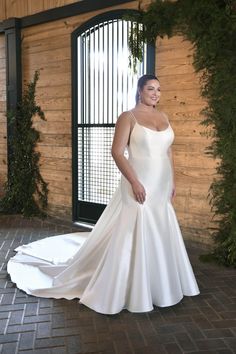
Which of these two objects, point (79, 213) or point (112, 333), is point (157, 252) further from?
point (79, 213)

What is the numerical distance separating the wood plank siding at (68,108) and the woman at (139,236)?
4.16ft

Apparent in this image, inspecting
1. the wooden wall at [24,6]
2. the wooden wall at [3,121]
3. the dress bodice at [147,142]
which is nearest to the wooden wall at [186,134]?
the dress bodice at [147,142]

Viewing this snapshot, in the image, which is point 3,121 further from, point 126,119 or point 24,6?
point 126,119

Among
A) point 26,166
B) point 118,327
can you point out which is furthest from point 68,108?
point 118,327

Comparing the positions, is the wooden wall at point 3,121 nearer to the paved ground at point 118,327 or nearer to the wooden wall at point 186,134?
the wooden wall at point 186,134

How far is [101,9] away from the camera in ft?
16.6

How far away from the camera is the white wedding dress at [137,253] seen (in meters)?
2.88

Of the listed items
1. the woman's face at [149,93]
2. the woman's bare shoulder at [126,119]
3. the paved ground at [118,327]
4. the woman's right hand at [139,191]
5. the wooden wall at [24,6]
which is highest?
the wooden wall at [24,6]

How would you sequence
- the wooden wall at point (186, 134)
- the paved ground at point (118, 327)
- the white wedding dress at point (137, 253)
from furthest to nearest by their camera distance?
1. the wooden wall at point (186, 134)
2. the white wedding dress at point (137, 253)
3. the paved ground at point (118, 327)

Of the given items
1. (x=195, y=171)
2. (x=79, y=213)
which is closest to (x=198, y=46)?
(x=195, y=171)

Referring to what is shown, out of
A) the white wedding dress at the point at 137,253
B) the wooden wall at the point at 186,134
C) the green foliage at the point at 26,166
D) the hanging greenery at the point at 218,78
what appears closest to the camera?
the white wedding dress at the point at 137,253

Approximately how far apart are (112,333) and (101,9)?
3.86m

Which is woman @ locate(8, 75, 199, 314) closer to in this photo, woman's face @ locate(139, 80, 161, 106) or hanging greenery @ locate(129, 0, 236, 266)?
woman's face @ locate(139, 80, 161, 106)

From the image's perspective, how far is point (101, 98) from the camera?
17.4ft
